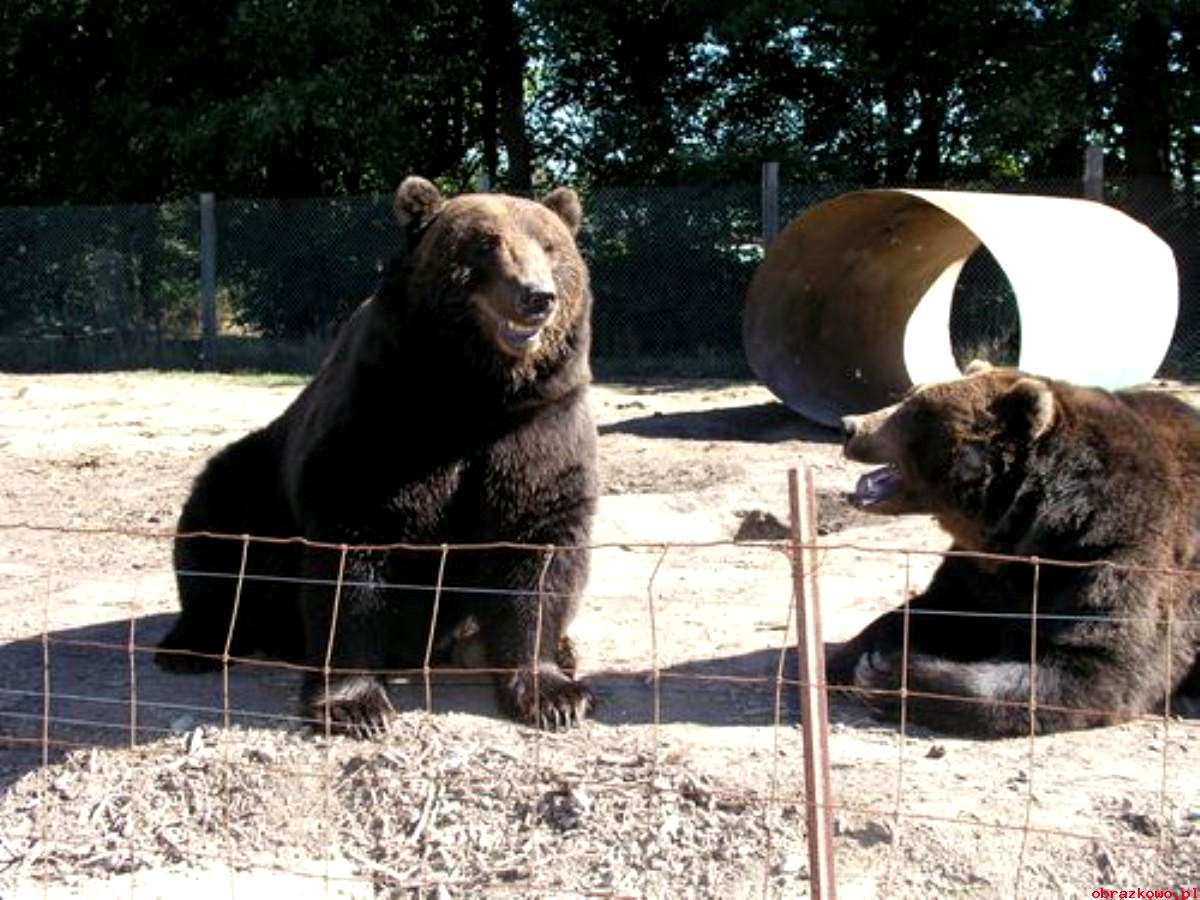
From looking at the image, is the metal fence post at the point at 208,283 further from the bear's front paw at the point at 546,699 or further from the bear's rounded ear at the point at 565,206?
the bear's front paw at the point at 546,699

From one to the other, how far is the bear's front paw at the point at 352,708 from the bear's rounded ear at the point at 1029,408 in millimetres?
2433

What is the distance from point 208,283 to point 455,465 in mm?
14702

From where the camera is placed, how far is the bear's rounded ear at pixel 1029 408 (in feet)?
17.3

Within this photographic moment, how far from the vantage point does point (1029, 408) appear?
5.28m

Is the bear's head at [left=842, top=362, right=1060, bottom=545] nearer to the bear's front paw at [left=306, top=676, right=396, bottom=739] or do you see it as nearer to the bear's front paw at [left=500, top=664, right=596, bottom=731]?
the bear's front paw at [left=500, top=664, right=596, bottom=731]

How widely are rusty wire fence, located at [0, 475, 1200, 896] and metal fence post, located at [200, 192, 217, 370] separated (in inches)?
537

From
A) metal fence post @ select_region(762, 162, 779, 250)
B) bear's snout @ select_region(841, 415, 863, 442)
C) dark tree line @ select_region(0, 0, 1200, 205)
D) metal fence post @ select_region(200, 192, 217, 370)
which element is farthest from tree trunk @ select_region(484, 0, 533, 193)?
bear's snout @ select_region(841, 415, 863, 442)

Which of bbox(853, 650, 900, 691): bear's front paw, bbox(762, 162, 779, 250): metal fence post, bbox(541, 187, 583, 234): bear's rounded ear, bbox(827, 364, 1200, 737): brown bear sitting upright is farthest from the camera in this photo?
bbox(762, 162, 779, 250): metal fence post

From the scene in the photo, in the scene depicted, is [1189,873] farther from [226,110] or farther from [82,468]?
[226,110]

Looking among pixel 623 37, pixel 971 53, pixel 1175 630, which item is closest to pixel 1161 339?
pixel 1175 630

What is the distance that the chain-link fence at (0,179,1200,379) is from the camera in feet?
59.2

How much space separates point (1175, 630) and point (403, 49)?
725 inches

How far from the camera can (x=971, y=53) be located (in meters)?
19.4

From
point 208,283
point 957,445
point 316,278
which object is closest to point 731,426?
point 957,445
